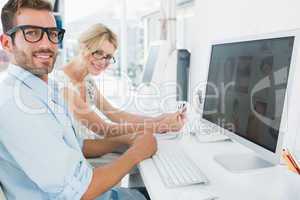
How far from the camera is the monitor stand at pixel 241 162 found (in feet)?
3.49

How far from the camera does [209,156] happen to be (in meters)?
1.21

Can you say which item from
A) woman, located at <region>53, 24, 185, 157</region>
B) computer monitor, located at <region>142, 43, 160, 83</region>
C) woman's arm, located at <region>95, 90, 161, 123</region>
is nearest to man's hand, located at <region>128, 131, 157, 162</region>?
woman, located at <region>53, 24, 185, 157</region>

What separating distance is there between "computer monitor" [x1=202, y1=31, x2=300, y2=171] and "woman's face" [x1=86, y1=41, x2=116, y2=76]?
69 cm

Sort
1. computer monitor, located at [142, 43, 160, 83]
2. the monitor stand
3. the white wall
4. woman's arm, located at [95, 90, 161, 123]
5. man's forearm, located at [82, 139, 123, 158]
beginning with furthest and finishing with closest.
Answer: computer monitor, located at [142, 43, 160, 83] < woman's arm, located at [95, 90, 161, 123] < man's forearm, located at [82, 139, 123, 158] < the white wall < the monitor stand

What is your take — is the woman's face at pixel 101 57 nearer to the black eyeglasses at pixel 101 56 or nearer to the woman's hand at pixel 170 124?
the black eyeglasses at pixel 101 56

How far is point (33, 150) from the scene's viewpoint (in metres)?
0.81

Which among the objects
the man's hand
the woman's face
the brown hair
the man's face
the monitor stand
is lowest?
the monitor stand

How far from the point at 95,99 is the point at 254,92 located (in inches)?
48.0

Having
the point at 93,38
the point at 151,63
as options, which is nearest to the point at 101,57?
the point at 93,38

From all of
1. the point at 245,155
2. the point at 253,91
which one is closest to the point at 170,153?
the point at 245,155

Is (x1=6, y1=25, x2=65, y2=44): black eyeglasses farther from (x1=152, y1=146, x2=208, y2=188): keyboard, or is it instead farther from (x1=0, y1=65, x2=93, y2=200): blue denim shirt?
(x1=152, y1=146, x2=208, y2=188): keyboard

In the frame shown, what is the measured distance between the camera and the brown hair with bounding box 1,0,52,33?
0.97 m

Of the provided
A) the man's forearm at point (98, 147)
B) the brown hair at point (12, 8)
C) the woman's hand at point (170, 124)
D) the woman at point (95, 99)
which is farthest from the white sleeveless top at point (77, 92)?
the brown hair at point (12, 8)

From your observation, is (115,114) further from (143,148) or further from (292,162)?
(292,162)
